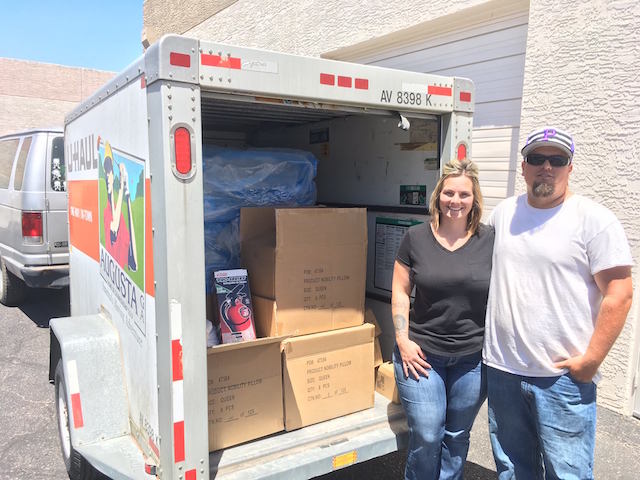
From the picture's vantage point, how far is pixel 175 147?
193 cm

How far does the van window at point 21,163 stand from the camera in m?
5.77

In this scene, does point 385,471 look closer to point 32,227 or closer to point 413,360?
point 413,360

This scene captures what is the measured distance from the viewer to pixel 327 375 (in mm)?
2729

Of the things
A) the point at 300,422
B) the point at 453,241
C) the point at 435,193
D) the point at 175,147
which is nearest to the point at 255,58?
the point at 175,147

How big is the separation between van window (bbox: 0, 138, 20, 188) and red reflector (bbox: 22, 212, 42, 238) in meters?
0.84

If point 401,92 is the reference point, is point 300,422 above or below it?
below

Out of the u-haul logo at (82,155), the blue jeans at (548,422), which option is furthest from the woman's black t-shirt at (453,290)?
the u-haul logo at (82,155)

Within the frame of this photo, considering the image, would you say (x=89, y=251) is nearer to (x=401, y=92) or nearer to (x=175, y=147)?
(x=175, y=147)

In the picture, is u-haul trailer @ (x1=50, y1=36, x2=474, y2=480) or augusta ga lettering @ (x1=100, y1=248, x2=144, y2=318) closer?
u-haul trailer @ (x1=50, y1=36, x2=474, y2=480)

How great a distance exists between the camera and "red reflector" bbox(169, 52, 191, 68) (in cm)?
188

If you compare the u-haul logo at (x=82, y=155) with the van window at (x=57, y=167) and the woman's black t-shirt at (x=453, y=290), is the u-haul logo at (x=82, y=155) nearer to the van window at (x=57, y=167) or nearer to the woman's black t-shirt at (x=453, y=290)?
the woman's black t-shirt at (x=453, y=290)

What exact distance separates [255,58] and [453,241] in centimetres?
119

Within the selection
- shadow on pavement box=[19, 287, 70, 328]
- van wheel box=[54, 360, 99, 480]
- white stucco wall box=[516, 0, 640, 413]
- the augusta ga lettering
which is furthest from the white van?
white stucco wall box=[516, 0, 640, 413]

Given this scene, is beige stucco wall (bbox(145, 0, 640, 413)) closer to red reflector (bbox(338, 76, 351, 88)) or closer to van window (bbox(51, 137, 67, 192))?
red reflector (bbox(338, 76, 351, 88))
